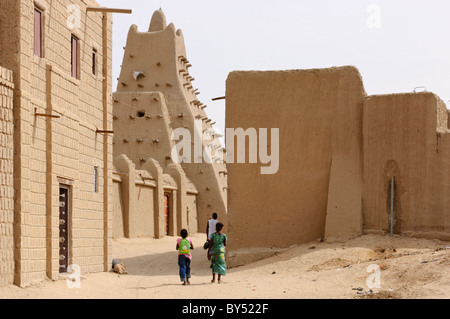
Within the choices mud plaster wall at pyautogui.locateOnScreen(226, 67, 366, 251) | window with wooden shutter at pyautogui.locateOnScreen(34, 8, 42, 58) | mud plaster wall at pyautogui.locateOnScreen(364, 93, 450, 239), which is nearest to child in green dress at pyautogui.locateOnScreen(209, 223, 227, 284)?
mud plaster wall at pyautogui.locateOnScreen(226, 67, 366, 251)

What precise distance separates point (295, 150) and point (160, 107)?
58.6ft

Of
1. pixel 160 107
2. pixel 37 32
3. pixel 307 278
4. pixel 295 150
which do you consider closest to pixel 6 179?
pixel 37 32

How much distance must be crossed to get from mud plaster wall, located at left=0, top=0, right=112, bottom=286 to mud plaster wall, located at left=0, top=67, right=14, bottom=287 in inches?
5.3

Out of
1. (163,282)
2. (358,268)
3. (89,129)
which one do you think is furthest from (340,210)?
(89,129)

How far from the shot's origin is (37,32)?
39.3 ft

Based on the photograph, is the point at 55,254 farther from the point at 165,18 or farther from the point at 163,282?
the point at 165,18

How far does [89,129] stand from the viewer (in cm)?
1449

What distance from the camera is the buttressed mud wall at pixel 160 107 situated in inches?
1271

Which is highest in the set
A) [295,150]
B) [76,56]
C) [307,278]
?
[76,56]

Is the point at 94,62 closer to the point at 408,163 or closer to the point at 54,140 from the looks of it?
the point at 54,140

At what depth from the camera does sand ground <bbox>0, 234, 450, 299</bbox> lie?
10672mm

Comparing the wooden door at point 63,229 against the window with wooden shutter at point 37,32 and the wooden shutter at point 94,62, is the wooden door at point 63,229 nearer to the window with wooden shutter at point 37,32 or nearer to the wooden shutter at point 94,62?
the window with wooden shutter at point 37,32

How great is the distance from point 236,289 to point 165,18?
28607 mm
